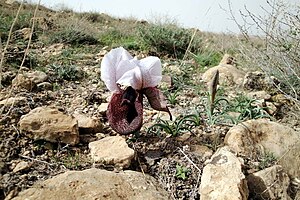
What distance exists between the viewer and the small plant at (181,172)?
1256 mm

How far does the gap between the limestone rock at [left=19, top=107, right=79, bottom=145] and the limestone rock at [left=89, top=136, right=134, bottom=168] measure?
0.32 feet

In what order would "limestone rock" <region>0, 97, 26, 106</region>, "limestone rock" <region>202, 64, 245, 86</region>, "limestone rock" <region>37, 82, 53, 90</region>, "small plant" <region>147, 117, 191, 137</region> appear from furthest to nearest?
"limestone rock" <region>202, 64, 245, 86</region>
"limestone rock" <region>37, 82, 53, 90</region>
"limestone rock" <region>0, 97, 26, 106</region>
"small plant" <region>147, 117, 191, 137</region>

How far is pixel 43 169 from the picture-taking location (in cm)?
123

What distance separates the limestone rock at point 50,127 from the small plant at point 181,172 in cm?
43

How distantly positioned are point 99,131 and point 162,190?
0.49 m

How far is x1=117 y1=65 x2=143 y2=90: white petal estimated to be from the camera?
1.33 meters

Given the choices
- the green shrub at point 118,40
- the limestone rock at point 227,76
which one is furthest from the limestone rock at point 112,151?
the green shrub at point 118,40

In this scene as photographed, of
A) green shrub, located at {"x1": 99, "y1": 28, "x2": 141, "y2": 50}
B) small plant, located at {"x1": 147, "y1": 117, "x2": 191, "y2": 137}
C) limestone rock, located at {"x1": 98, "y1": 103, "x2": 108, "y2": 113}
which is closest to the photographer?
small plant, located at {"x1": 147, "y1": 117, "x2": 191, "y2": 137}

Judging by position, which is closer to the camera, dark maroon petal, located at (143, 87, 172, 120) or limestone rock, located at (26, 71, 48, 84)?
dark maroon petal, located at (143, 87, 172, 120)

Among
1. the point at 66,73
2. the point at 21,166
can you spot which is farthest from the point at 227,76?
the point at 21,166

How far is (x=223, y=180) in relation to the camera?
1154 millimetres

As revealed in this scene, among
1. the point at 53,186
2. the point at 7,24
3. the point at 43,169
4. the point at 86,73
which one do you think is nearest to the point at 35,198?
the point at 53,186

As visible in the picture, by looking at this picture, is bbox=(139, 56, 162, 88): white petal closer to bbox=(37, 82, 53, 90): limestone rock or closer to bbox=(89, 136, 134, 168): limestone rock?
bbox=(89, 136, 134, 168): limestone rock

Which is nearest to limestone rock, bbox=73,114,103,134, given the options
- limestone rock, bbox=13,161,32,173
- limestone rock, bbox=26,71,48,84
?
limestone rock, bbox=13,161,32,173
